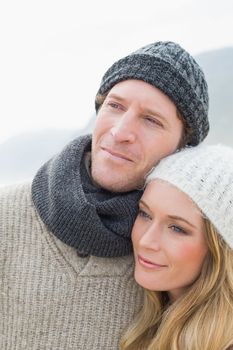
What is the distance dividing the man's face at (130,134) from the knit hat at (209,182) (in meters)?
0.07

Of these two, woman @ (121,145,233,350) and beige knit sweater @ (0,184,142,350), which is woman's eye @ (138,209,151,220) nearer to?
woman @ (121,145,233,350)

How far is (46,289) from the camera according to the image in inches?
48.3

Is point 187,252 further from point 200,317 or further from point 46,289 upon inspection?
point 46,289

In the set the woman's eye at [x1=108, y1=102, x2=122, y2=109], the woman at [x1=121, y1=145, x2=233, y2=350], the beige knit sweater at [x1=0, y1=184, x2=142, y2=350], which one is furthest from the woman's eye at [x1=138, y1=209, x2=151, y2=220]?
the woman's eye at [x1=108, y1=102, x2=122, y2=109]

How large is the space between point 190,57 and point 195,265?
0.52 meters

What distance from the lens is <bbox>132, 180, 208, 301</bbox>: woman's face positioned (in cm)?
120

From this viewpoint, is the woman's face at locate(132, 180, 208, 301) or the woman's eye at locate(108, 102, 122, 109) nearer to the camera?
the woman's face at locate(132, 180, 208, 301)

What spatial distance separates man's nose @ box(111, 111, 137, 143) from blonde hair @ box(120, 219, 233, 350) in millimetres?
310

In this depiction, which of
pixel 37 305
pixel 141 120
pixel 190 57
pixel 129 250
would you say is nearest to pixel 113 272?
pixel 129 250

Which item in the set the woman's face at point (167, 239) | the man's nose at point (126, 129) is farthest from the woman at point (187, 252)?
the man's nose at point (126, 129)

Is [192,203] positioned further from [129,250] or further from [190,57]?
[190,57]

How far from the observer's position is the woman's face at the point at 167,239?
3.93 ft

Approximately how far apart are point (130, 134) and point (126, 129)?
2 centimetres

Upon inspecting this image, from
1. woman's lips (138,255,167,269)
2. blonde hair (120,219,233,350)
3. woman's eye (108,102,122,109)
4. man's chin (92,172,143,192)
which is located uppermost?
woman's eye (108,102,122,109)
